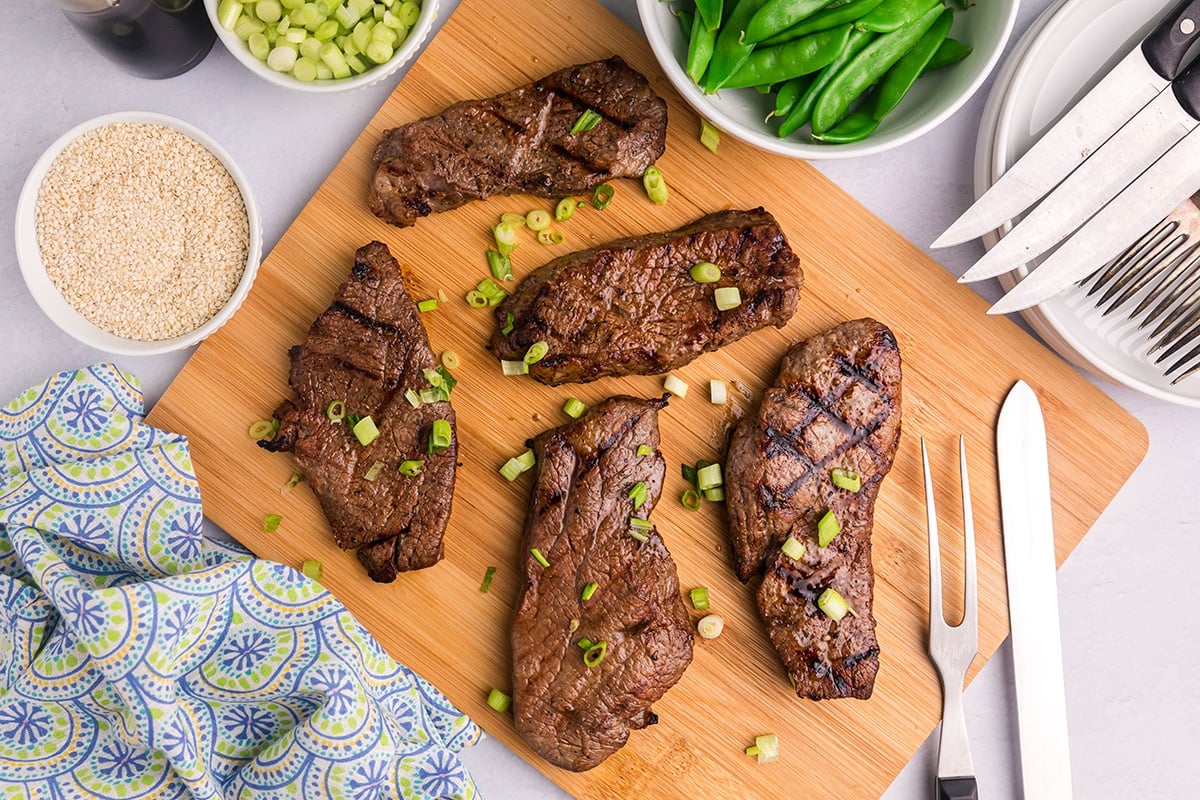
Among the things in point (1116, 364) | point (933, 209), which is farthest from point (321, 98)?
point (1116, 364)

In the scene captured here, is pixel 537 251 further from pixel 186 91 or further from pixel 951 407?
pixel 951 407

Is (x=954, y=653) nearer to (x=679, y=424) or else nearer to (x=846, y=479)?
(x=846, y=479)

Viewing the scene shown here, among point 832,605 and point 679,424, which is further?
point 679,424

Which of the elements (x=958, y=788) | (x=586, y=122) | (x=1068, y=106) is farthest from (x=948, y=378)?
(x=586, y=122)

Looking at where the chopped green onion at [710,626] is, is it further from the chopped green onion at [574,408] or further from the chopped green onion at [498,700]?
the chopped green onion at [574,408]

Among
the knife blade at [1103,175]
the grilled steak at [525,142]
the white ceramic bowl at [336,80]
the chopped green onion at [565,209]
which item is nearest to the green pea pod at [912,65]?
the knife blade at [1103,175]

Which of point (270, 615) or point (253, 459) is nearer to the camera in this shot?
point (270, 615)
